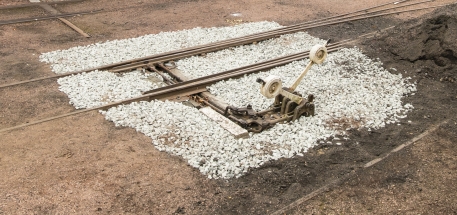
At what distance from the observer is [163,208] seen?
5.51m

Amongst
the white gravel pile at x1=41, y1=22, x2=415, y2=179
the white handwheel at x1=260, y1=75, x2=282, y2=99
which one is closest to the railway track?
the white gravel pile at x1=41, y1=22, x2=415, y2=179

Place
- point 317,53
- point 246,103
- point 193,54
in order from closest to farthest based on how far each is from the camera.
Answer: point 317,53, point 246,103, point 193,54

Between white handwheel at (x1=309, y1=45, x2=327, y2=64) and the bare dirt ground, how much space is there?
4.81ft

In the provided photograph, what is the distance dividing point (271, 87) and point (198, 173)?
191cm

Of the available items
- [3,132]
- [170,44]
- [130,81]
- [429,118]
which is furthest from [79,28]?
[429,118]

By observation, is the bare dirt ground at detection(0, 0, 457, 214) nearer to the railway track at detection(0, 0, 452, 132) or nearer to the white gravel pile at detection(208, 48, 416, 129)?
the white gravel pile at detection(208, 48, 416, 129)

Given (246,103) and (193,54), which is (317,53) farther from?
(193,54)

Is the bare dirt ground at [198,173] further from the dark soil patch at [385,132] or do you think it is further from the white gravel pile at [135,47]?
the white gravel pile at [135,47]

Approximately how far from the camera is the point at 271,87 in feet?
23.4

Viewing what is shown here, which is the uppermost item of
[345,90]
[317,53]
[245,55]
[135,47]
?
[317,53]

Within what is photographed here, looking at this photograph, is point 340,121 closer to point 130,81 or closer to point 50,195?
point 130,81

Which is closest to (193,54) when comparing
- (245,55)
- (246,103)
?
(245,55)

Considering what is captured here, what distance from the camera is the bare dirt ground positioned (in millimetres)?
5629

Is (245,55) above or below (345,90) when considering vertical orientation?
below
